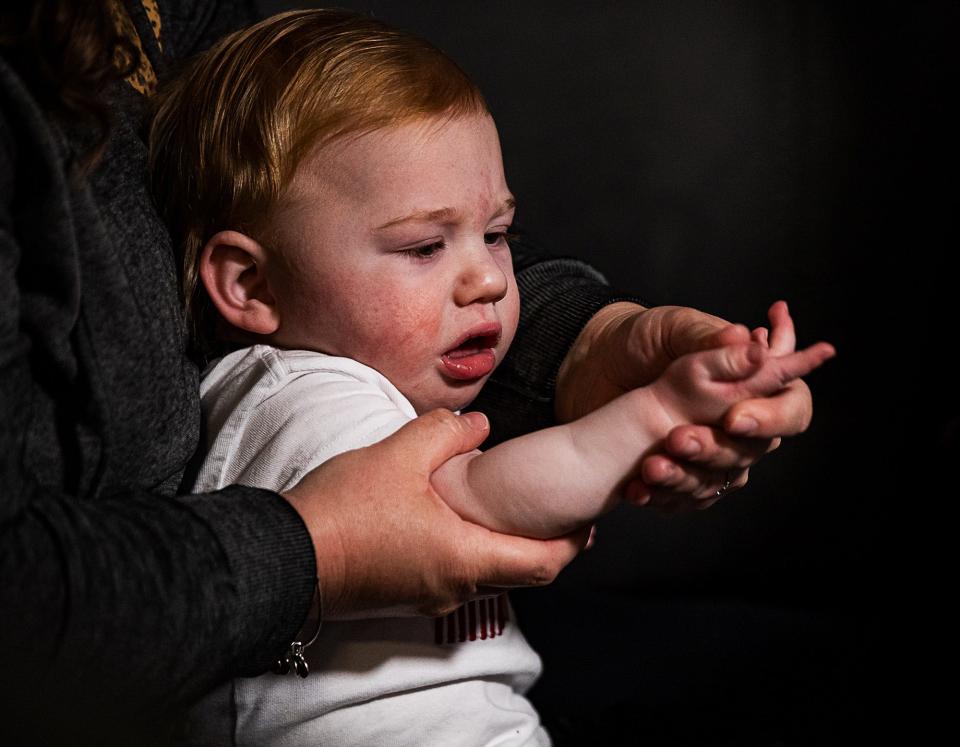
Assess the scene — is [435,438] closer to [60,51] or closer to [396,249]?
[396,249]

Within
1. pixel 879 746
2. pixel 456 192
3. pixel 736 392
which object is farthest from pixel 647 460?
pixel 879 746

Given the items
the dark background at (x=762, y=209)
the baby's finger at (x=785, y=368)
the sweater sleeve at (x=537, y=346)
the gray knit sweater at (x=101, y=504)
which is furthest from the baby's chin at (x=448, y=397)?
the dark background at (x=762, y=209)

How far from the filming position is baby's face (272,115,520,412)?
0.89 m

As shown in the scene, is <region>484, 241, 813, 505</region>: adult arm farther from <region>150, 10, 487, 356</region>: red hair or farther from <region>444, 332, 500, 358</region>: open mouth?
<region>150, 10, 487, 356</region>: red hair

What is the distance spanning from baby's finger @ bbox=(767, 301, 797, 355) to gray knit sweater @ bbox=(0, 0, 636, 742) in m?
0.34

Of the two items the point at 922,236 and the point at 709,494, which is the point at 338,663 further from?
the point at 922,236

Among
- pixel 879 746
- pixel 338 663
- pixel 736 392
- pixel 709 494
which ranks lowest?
pixel 879 746

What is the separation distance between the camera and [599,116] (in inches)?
56.6

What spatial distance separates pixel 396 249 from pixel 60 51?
12.0 inches

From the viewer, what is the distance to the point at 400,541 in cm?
74

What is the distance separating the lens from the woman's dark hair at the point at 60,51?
0.68 meters

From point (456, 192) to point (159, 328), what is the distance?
269 mm

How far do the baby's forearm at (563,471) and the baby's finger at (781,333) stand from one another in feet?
0.30

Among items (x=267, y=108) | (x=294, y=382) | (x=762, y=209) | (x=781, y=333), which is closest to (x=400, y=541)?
(x=294, y=382)
